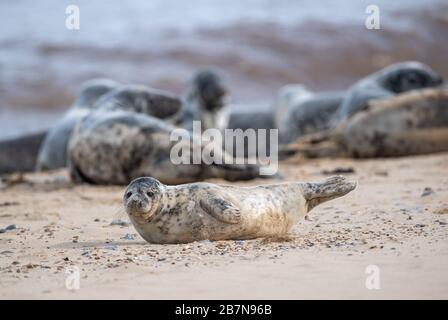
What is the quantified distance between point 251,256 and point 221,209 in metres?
0.37

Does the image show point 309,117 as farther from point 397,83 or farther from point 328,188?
point 328,188

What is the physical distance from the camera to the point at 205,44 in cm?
2258

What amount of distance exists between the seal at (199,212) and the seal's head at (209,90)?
602 cm

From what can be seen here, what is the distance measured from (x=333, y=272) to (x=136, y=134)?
12.6ft

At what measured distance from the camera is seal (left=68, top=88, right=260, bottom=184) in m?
7.05

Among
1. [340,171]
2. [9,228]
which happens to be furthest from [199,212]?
[340,171]

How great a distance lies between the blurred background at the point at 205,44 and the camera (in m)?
20.0

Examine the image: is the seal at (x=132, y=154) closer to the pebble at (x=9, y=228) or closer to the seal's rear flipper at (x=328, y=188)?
the pebble at (x=9, y=228)

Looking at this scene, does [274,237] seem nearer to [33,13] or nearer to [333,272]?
[333,272]

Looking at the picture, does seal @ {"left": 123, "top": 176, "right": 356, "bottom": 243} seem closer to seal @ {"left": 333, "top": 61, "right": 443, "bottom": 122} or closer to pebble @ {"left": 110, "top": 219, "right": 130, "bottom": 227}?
pebble @ {"left": 110, "top": 219, "right": 130, "bottom": 227}

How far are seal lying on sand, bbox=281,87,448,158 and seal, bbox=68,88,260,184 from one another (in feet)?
5.62

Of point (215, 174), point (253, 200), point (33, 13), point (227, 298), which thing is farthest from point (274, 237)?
point (33, 13)

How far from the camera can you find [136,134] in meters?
7.22
